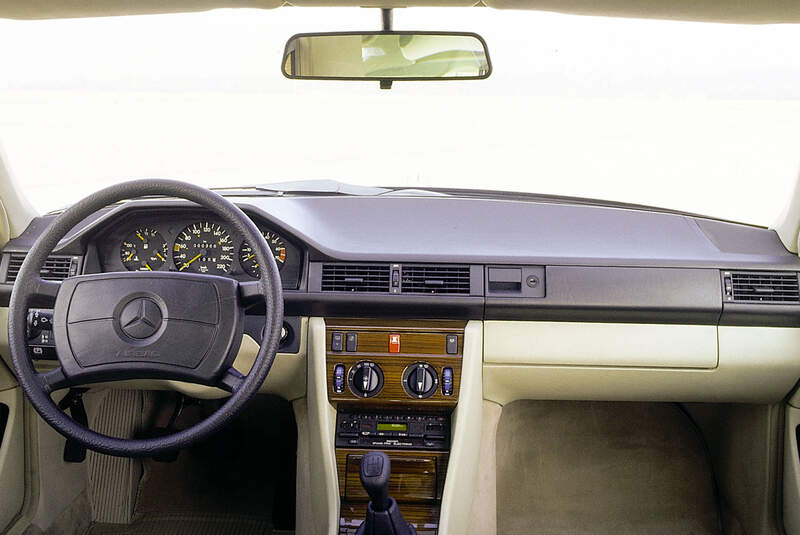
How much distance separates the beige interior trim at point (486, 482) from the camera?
262 cm

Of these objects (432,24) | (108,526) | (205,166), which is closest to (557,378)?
(432,24)

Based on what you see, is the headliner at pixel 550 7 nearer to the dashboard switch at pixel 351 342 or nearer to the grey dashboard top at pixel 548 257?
the grey dashboard top at pixel 548 257

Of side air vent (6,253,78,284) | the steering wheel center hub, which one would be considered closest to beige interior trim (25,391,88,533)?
side air vent (6,253,78,284)

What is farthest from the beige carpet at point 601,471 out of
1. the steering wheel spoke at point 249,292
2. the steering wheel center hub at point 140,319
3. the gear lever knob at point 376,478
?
the steering wheel center hub at point 140,319

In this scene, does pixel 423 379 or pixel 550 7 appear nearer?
pixel 550 7

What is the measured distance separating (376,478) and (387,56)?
126 cm

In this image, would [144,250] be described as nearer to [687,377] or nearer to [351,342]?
[351,342]

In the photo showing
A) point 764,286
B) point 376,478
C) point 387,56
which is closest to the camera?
point 376,478

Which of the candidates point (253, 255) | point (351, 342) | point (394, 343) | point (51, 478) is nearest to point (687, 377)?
point (394, 343)

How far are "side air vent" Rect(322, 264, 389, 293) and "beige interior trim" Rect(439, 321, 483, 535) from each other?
1.09ft

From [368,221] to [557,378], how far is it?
0.86m

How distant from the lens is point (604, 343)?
2371 millimetres

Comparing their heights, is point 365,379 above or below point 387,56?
below

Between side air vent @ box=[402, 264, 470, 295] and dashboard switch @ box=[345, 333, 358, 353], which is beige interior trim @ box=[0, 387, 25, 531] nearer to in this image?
dashboard switch @ box=[345, 333, 358, 353]
